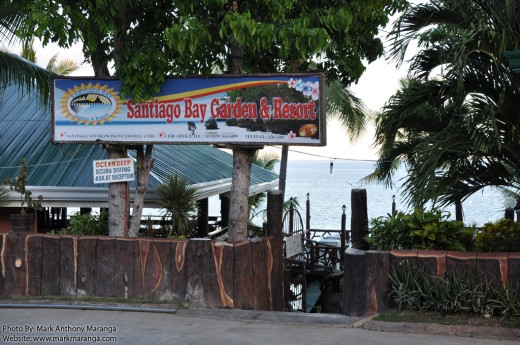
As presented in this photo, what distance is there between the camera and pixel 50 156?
Result: 1769 centimetres

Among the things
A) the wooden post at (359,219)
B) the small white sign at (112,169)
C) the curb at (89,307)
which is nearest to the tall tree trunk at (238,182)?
the small white sign at (112,169)

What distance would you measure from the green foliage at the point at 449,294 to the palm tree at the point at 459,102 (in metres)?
1.34

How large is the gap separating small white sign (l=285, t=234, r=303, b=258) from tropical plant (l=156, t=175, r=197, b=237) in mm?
2089

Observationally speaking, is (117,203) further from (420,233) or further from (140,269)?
(420,233)

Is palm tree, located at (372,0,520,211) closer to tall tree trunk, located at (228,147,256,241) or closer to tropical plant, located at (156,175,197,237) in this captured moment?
tall tree trunk, located at (228,147,256,241)

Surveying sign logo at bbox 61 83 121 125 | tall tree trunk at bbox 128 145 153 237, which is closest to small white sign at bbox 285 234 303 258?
tall tree trunk at bbox 128 145 153 237

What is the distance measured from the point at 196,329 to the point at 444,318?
3.11 m

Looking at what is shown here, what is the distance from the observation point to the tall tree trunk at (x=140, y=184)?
1330 cm

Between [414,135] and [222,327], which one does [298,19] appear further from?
[222,327]

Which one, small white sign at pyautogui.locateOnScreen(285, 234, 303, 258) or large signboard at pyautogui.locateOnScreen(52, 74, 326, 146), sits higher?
large signboard at pyautogui.locateOnScreen(52, 74, 326, 146)

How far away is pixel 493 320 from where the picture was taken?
31.0ft

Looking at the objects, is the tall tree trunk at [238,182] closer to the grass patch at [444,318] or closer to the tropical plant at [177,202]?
the tropical plant at [177,202]

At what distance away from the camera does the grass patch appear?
30.9ft

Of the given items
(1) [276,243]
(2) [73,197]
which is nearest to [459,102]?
(1) [276,243]
